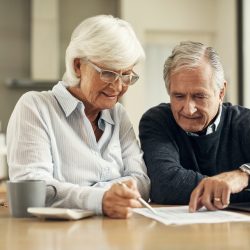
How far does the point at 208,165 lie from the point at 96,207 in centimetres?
62

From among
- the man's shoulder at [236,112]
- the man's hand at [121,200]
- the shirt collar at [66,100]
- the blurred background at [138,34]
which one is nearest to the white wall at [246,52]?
the blurred background at [138,34]

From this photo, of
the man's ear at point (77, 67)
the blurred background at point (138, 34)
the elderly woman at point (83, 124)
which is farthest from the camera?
the blurred background at point (138, 34)

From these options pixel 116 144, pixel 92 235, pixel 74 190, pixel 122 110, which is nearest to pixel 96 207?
pixel 74 190

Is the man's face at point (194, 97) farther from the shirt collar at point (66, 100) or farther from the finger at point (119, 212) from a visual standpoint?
the finger at point (119, 212)

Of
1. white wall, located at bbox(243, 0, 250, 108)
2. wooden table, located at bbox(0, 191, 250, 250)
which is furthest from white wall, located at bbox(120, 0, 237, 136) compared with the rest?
wooden table, located at bbox(0, 191, 250, 250)

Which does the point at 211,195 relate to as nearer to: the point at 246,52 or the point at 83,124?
the point at 83,124

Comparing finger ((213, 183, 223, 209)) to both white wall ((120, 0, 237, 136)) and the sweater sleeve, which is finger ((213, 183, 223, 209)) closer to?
the sweater sleeve

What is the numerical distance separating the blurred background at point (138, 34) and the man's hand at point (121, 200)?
3494 mm

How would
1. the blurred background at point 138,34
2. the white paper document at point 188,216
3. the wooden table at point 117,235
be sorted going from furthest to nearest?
the blurred background at point 138,34, the white paper document at point 188,216, the wooden table at point 117,235

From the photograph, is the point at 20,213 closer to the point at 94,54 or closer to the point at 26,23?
the point at 94,54

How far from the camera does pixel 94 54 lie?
1686 millimetres

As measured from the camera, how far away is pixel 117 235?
110cm

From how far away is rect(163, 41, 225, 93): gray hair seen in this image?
184 cm

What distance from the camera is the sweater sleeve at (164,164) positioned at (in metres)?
1.71
